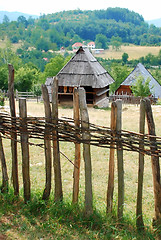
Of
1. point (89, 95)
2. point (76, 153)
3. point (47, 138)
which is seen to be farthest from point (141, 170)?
point (89, 95)

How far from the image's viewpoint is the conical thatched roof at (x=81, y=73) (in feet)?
60.7

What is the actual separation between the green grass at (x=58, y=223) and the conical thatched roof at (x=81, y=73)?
15015 mm

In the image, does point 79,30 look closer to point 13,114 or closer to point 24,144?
point 13,114

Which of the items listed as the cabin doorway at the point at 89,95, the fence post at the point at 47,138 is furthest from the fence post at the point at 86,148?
the cabin doorway at the point at 89,95

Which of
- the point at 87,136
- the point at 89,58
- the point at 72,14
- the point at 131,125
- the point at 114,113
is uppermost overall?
the point at 72,14

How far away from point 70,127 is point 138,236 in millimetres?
1415

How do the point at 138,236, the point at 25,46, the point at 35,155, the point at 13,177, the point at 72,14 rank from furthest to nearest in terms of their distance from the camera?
the point at 72,14 → the point at 25,46 → the point at 35,155 → the point at 13,177 → the point at 138,236

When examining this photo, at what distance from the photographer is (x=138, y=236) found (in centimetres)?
312

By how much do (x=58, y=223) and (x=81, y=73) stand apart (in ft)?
52.3

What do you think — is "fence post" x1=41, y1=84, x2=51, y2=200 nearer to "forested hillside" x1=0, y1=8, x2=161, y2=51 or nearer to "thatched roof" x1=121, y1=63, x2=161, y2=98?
"thatched roof" x1=121, y1=63, x2=161, y2=98

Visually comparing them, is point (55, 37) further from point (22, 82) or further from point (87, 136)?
point (87, 136)

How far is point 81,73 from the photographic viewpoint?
1875cm

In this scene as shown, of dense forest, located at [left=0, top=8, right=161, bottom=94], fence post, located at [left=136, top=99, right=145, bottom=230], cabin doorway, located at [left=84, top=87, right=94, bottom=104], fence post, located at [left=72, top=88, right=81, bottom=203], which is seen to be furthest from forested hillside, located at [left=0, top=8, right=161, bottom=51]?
fence post, located at [left=136, top=99, right=145, bottom=230]

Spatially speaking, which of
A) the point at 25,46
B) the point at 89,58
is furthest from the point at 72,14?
the point at 89,58
